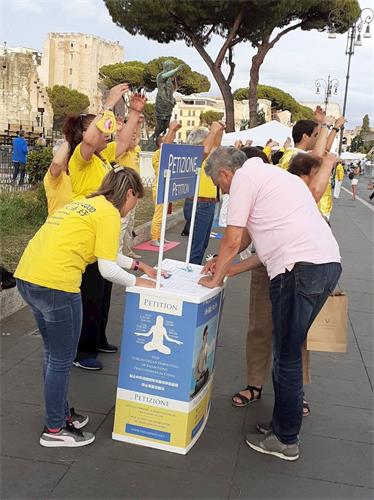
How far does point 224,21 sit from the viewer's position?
23594 mm

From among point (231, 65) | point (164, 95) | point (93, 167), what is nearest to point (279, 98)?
point (231, 65)

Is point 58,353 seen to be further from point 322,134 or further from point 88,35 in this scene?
point 88,35

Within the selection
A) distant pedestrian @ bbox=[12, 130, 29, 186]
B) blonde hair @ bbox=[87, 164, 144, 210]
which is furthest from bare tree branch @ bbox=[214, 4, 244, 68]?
blonde hair @ bbox=[87, 164, 144, 210]

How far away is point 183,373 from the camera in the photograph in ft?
10.0

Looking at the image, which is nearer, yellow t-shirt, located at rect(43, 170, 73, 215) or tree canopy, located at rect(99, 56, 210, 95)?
yellow t-shirt, located at rect(43, 170, 73, 215)

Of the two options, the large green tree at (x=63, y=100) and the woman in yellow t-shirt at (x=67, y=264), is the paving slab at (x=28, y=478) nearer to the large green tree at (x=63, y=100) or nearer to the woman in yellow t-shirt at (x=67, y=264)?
the woman in yellow t-shirt at (x=67, y=264)

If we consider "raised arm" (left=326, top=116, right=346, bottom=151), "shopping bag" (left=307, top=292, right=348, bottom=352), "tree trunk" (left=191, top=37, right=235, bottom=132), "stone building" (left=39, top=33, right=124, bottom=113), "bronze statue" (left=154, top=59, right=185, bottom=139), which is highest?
"stone building" (left=39, top=33, right=124, bottom=113)

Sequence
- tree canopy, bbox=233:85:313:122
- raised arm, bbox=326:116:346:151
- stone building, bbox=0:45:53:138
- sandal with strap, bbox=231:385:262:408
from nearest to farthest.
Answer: sandal with strap, bbox=231:385:262:408
raised arm, bbox=326:116:346:151
stone building, bbox=0:45:53:138
tree canopy, bbox=233:85:313:122

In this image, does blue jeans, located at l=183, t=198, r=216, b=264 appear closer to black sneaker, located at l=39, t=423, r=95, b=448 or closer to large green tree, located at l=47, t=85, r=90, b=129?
black sneaker, located at l=39, t=423, r=95, b=448

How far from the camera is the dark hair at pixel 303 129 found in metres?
4.46

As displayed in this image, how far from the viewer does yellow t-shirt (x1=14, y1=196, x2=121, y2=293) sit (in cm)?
285

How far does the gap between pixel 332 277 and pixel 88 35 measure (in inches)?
4259

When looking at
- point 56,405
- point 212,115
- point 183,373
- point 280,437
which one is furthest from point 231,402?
point 212,115

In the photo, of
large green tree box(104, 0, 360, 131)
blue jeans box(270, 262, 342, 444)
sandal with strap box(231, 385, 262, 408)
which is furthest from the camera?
large green tree box(104, 0, 360, 131)
